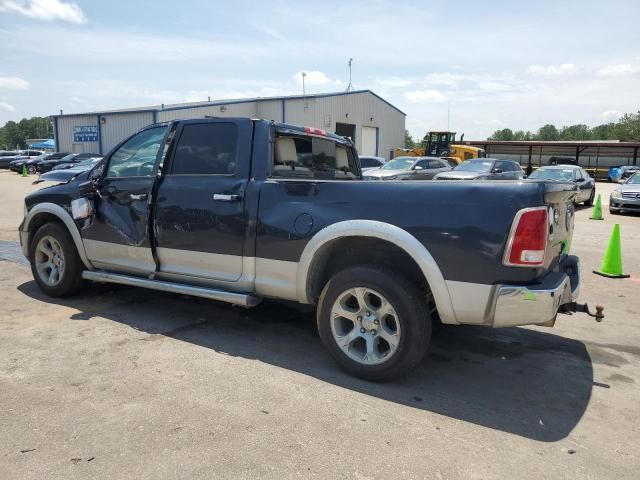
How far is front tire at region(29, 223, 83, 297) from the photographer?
5.44 meters

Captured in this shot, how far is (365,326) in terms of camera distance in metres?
3.73

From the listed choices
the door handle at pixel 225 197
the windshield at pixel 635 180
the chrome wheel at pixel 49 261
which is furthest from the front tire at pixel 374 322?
the windshield at pixel 635 180

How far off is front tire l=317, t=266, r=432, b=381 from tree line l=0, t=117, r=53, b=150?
576ft

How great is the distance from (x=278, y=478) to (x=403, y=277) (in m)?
1.61

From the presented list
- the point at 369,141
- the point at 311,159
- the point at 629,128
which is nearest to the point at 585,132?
the point at 629,128

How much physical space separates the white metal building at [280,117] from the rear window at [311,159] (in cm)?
2726

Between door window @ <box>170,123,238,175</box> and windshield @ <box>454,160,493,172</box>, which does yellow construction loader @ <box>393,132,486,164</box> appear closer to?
windshield @ <box>454,160,493,172</box>

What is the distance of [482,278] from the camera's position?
10.8ft

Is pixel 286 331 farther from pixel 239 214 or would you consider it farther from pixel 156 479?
pixel 156 479

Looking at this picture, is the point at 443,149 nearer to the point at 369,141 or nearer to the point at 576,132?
the point at 369,141

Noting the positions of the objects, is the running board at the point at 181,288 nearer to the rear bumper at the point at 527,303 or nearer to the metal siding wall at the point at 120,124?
the rear bumper at the point at 527,303

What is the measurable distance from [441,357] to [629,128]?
8419cm

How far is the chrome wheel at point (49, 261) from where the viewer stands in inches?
219

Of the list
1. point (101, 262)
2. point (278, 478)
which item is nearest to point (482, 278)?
point (278, 478)
